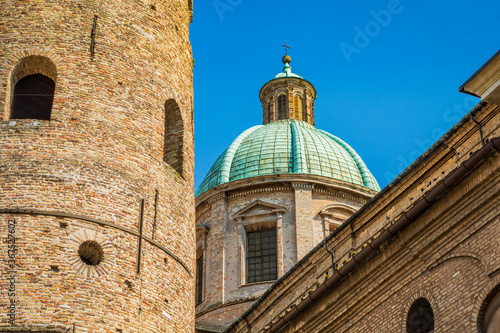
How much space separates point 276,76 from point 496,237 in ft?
79.5

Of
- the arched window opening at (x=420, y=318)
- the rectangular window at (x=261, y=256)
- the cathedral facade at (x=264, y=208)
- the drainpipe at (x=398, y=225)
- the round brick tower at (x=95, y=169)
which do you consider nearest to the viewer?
the drainpipe at (x=398, y=225)

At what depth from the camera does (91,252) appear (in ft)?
60.4

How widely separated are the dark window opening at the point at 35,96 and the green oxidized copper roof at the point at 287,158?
14.0 m

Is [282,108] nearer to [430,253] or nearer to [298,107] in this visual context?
[298,107]

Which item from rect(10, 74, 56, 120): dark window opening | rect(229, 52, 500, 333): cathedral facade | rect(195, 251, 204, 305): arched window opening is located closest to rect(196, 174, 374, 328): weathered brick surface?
rect(195, 251, 204, 305): arched window opening

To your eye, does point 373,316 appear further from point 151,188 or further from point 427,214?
point 151,188

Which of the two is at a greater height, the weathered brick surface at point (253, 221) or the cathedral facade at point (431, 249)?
the weathered brick surface at point (253, 221)

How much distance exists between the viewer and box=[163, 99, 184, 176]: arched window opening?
21484 mm

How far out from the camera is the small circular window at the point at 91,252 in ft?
60.1

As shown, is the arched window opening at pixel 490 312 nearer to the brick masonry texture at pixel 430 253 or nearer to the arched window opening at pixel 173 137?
the brick masonry texture at pixel 430 253

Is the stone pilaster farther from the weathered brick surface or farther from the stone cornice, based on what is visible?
the stone cornice

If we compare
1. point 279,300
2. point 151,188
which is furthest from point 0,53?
point 279,300

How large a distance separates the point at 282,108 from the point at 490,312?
23.6m

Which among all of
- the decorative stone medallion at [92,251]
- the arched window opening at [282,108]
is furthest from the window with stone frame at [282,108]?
the decorative stone medallion at [92,251]
